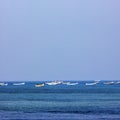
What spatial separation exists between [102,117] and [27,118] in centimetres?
609

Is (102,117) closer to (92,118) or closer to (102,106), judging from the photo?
(92,118)

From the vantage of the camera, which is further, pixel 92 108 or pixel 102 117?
pixel 92 108

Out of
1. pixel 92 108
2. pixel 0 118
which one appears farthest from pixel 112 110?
pixel 0 118

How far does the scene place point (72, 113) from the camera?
58875 millimetres

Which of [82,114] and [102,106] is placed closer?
[82,114]

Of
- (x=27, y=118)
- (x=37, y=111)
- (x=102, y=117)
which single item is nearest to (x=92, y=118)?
(x=102, y=117)

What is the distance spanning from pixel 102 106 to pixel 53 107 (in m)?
4.75

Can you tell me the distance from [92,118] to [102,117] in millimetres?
1253

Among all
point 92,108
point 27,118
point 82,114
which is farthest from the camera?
point 92,108

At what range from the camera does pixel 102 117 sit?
53.8 meters

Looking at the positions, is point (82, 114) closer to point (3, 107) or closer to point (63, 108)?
point (63, 108)

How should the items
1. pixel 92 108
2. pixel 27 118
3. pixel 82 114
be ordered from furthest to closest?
pixel 92 108
pixel 82 114
pixel 27 118

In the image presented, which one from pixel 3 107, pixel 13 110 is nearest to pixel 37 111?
pixel 13 110

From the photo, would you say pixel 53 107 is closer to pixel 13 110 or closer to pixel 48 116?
pixel 13 110
